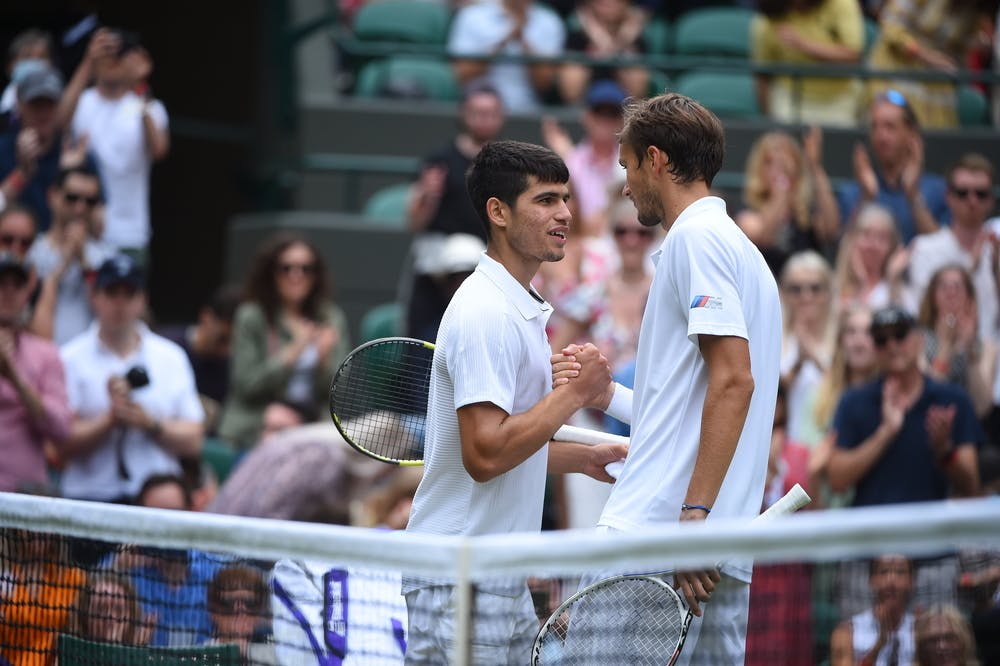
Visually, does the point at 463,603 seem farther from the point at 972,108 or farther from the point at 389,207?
the point at 972,108

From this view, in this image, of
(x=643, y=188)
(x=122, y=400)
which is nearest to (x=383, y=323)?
(x=122, y=400)

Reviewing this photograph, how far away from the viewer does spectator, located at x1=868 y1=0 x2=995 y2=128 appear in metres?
10.7

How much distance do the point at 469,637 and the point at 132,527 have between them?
109 centimetres

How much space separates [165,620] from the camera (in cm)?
476

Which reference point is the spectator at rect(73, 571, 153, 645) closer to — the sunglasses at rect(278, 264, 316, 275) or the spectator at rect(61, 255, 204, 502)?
the spectator at rect(61, 255, 204, 502)

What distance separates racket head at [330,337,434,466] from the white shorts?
0.60 metres

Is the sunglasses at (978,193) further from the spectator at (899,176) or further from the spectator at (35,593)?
the spectator at (35,593)

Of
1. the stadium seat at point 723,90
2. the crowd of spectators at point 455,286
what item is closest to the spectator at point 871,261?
the crowd of spectators at point 455,286

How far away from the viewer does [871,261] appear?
869 cm

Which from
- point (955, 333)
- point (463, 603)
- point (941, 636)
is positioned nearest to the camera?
point (463, 603)

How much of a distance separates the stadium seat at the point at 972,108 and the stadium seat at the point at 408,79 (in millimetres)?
3767

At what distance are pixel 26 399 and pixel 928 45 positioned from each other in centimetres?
674

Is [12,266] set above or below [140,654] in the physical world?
above

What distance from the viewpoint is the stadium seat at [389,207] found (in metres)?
10.8
